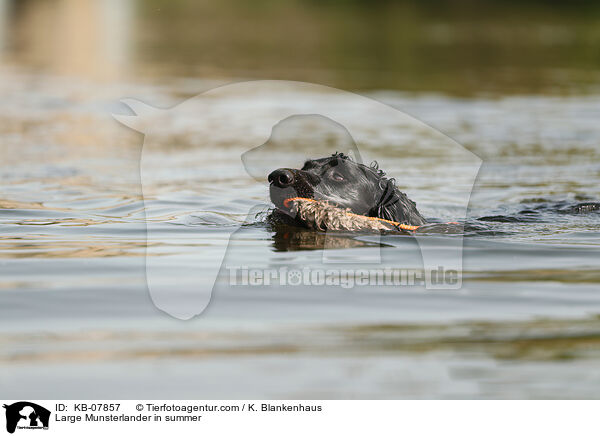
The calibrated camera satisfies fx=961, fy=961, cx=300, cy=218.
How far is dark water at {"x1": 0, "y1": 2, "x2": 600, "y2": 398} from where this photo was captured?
4879 mm

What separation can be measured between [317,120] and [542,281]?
35.9ft

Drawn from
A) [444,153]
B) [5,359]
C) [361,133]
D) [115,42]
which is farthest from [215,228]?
[115,42]

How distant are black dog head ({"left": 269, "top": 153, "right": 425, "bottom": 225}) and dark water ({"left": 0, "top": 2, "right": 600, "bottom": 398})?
0.30m

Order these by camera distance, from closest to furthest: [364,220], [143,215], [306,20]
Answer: [364,220] → [143,215] → [306,20]

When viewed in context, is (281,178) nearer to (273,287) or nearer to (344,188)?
(344,188)

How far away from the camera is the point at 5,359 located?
16.6 feet

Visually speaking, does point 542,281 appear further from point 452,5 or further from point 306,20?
point 452,5
